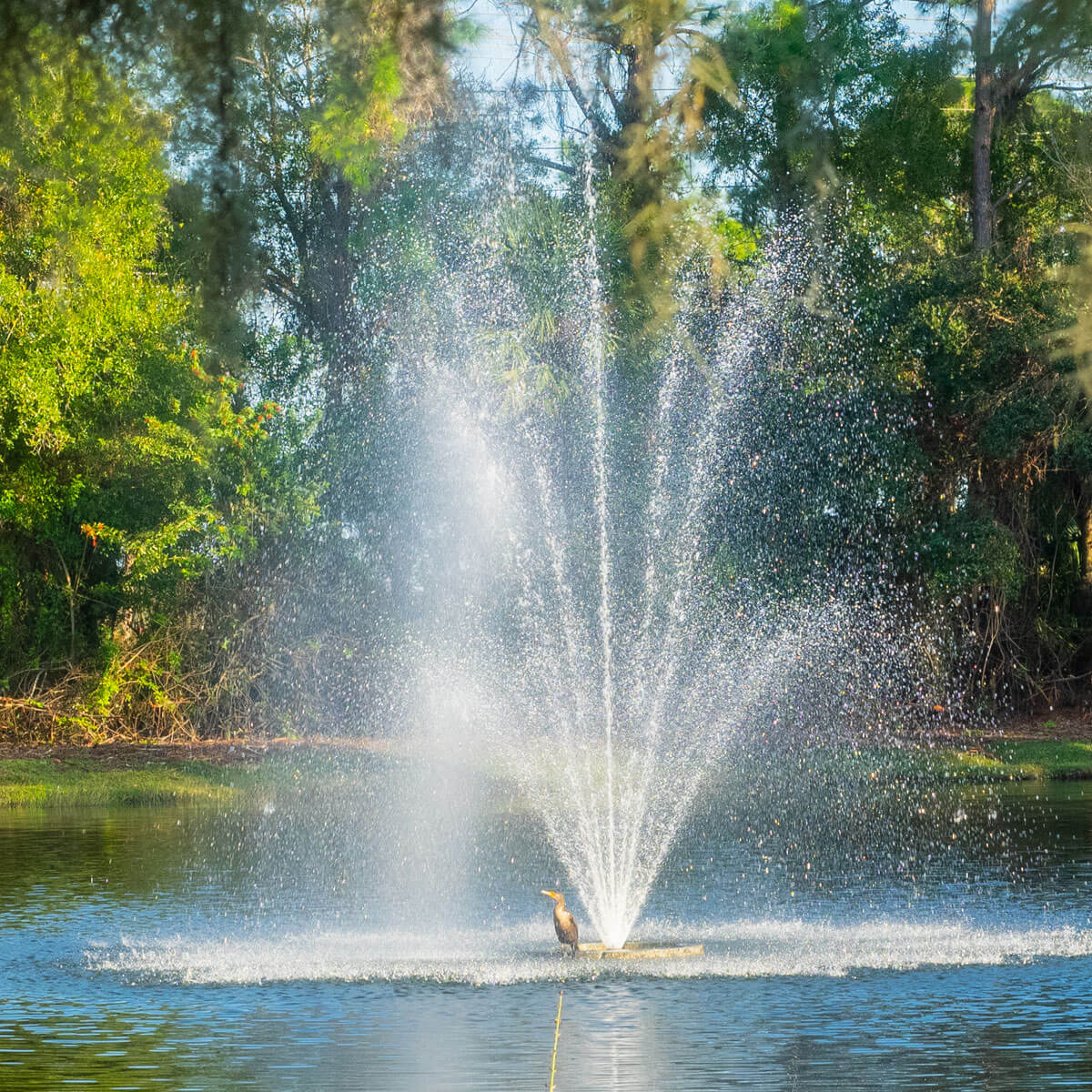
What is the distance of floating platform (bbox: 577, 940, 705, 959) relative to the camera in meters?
11.2

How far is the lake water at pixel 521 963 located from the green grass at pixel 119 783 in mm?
3502

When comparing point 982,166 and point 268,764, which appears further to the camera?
point 982,166

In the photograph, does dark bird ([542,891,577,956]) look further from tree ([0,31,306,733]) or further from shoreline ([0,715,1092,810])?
tree ([0,31,306,733])

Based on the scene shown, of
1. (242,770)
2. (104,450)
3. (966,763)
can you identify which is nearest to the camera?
(242,770)

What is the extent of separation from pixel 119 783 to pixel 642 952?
48.7 ft

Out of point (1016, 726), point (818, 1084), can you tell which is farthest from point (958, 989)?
point (1016, 726)

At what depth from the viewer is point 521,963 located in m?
11.3

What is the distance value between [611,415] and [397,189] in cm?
562

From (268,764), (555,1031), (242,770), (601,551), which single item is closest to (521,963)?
(555,1031)

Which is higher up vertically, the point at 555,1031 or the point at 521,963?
the point at 521,963

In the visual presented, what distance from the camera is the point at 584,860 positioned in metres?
16.7

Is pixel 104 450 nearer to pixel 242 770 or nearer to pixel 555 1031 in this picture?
pixel 242 770

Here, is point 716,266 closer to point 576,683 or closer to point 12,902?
point 576,683

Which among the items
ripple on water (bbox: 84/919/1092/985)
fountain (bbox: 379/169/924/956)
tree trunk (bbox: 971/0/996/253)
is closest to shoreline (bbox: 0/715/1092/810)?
fountain (bbox: 379/169/924/956)
